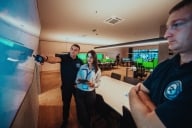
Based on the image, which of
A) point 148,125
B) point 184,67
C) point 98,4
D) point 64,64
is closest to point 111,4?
point 98,4

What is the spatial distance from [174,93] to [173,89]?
0.03 m

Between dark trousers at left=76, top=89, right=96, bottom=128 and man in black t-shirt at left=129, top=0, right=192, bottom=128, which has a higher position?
man in black t-shirt at left=129, top=0, right=192, bottom=128

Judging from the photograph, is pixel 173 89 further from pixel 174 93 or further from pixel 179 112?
pixel 179 112

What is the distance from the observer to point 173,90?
642mm

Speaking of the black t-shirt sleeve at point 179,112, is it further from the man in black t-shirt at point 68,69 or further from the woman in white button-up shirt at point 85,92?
the man in black t-shirt at point 68,69

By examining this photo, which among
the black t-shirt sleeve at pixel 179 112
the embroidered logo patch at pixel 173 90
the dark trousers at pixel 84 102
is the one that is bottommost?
the dark trousers at pixel 84 102

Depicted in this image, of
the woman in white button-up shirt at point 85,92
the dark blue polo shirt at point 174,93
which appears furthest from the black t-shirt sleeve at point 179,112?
the woman in white button-up shirt at point 85,92

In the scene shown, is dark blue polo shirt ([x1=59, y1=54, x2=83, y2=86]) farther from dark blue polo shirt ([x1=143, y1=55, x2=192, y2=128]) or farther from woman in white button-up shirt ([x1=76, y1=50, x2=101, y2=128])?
dark blue polo shirt ([x1=143, y1=55, x2=192, y2=128])

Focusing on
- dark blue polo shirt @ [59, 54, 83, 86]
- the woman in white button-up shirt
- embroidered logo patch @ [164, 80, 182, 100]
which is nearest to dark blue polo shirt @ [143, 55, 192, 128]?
embroidered logo patch @ [164, 80, 182, 100]

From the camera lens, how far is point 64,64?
253cm

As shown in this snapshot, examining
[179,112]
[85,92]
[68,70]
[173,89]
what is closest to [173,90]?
[173,89]

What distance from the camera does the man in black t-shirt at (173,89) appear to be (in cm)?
54

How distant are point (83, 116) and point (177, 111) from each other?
2.00 metres

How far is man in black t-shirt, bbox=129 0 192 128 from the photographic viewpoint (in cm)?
54
